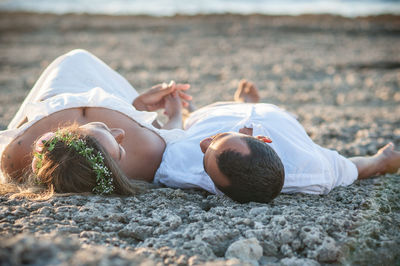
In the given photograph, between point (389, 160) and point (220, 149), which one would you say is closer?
point (220, 149)

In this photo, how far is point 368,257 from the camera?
1944mm

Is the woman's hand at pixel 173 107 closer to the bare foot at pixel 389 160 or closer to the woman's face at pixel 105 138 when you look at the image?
the woman's face at pixel 105 138

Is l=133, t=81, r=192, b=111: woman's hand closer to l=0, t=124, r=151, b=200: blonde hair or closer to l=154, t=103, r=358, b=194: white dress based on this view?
l=154, t=103, r=358, b=194: white dress

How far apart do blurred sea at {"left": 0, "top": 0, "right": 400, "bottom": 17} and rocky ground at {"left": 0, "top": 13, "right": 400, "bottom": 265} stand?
2.43 metres

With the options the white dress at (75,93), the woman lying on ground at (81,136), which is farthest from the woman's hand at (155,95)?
the woman lying on ground at (81,136)

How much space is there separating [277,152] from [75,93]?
170 centimetres

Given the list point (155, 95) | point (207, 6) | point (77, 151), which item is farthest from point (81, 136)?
point (207, 6)

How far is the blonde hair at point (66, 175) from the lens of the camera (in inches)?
88.7

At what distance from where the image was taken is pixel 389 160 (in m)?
3.17

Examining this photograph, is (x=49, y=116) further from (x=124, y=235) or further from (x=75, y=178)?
(x=124, y=235)

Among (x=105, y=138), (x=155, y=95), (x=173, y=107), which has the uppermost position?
(x=155, y=95)

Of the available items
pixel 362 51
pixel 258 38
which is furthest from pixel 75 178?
pixel 258 38

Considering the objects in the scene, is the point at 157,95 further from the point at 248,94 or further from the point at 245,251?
the point at 245,251

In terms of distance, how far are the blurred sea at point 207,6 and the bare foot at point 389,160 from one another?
43.1ft
